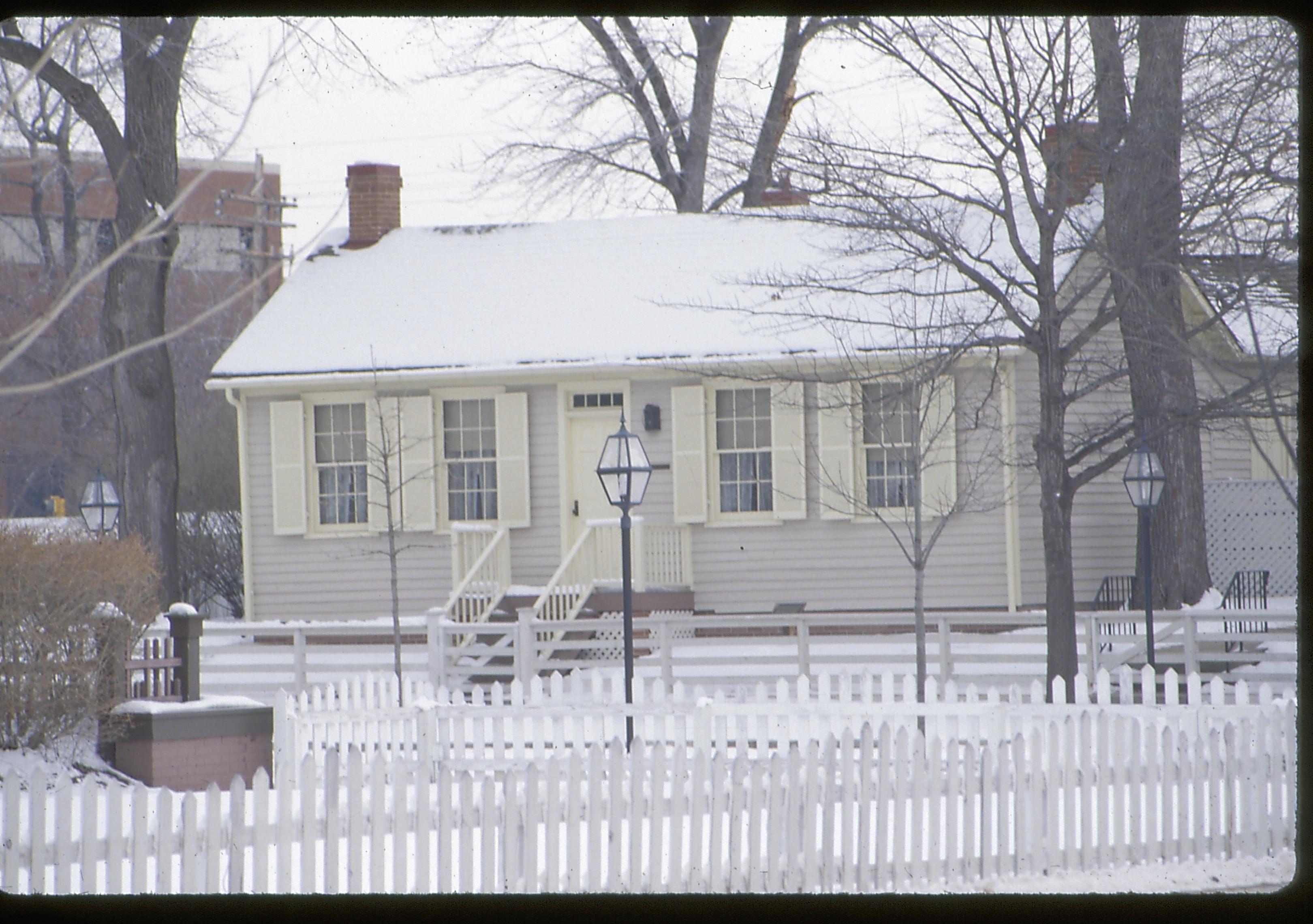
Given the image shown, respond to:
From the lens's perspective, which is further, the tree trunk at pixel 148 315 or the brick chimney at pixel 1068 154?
the tree trunk at pixel 148 315

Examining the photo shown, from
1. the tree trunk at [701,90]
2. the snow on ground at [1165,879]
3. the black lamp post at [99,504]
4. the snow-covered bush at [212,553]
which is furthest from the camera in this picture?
the tree trunk at [701,90]

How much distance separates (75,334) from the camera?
30.6 m

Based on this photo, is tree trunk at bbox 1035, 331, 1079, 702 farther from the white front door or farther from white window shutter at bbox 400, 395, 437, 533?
white window shutter at bbox 400, 395, 437, 533

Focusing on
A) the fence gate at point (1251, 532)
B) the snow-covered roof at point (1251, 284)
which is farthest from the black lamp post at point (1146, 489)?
the fence gate at point (1251, 532)

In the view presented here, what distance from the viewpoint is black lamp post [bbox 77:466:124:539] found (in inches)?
755

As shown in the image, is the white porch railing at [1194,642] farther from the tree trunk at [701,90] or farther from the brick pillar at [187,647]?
the tree trunk at [701,90]

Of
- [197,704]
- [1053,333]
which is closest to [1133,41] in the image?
[1053,333]

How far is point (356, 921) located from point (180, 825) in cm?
84

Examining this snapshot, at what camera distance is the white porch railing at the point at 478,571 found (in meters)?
17.9

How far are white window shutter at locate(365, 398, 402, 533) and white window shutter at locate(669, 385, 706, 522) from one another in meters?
3.56

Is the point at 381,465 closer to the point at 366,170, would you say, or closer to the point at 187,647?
the point at 366,170

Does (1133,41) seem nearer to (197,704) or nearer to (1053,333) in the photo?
(1053,333)

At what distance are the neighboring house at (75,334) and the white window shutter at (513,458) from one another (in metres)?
10.2

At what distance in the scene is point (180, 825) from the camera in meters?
5.95
